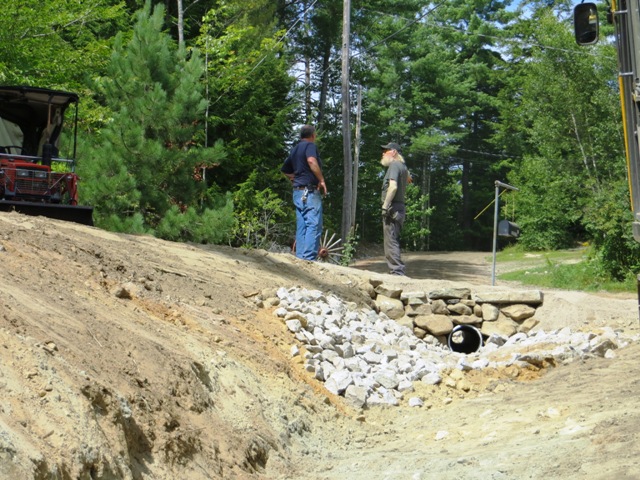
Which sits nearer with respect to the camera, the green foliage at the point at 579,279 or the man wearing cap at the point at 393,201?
the man wearing cap at the point at 393,201

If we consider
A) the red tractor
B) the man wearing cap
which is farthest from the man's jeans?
the red tractor

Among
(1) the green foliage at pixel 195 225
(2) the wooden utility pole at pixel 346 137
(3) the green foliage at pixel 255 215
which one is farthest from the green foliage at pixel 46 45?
(2) the wooden utility pole at pixel 346 137

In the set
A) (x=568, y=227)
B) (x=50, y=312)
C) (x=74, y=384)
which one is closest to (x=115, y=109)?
(x=50, y=312)

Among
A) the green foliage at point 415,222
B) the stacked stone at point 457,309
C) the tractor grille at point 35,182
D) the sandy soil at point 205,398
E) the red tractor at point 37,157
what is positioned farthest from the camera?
the green foliage at point 415,222

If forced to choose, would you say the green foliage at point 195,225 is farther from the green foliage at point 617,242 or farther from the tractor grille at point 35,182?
the green foliage at point 617,242

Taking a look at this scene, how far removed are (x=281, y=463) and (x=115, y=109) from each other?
434 inches

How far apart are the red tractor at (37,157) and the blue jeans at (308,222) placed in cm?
270

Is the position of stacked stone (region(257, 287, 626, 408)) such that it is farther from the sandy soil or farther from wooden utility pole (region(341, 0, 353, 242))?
wooden utility pole (region(341, 0, 353, 242))

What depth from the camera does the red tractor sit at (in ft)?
38.1

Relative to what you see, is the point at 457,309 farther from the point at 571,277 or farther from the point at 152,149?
the point at 571,277

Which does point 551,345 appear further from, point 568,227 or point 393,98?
point 393,98

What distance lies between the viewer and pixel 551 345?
9.71m

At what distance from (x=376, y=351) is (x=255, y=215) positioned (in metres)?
13.3

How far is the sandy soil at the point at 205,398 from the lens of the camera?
4.75 metres
